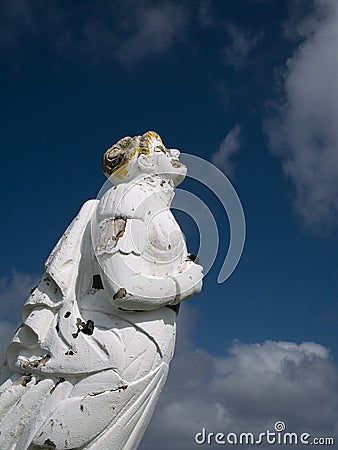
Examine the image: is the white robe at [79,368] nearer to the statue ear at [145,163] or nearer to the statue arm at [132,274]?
the statue arm at [132,274]

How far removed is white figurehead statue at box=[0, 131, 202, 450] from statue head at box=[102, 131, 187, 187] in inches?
5.3

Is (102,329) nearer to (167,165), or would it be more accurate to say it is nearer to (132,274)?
(132,274)

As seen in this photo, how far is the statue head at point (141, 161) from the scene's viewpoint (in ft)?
17.6

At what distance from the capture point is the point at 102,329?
4688 mm

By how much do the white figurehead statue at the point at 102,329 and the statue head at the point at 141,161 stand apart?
0.14 metres

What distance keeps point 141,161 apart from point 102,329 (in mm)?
1596

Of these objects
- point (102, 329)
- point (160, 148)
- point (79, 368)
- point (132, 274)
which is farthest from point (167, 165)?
point (79, 368)

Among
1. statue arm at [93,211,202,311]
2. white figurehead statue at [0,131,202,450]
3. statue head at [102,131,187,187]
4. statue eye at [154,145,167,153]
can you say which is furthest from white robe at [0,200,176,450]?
statue eye at [154,145,167,153]

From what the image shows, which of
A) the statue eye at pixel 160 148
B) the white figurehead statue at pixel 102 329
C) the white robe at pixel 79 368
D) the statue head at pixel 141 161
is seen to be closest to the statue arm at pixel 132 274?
the white figurehead statue at pixel 102 329

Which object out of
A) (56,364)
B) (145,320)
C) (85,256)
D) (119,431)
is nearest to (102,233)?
(85,256)

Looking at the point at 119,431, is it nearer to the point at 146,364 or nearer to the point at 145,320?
the point at 146,364

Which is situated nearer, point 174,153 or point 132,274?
point 132,274

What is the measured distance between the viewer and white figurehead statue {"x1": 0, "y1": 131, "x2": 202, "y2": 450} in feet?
14.6

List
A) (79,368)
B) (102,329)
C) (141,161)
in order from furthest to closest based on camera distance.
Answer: (141,161)
(102,329)
(79,368)
